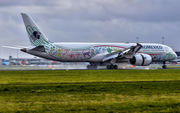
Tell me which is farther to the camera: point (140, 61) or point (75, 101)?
point (140, 61)

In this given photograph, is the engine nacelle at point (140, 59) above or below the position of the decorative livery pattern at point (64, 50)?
below

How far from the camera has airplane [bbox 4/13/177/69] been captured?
4450 cm

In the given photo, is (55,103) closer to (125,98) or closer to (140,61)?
(125,98)

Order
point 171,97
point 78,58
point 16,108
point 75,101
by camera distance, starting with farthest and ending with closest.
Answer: point 78,58 < point 171,97 < point 75,101 < point 16,108

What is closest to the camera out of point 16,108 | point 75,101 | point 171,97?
point 16,108

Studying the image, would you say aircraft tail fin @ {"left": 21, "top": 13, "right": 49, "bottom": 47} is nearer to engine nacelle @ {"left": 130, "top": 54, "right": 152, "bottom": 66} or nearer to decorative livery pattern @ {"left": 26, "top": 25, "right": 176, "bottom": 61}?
decorative livery pattern @ {"left": 26, "top": 25, "right": 176, "bottom": 61}

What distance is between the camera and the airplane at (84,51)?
44.5 m

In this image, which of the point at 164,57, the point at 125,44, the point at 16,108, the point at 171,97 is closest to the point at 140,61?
the point at 125,44

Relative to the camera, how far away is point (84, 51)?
46344mm

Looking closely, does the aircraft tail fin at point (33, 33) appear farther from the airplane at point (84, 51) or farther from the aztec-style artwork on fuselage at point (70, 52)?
the aztec-style artwork on fuselage at point (70, 52)

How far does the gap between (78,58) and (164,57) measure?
52.1 feet

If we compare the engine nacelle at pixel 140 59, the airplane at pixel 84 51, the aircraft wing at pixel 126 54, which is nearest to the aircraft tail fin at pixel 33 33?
the airplane at pixel 84 51

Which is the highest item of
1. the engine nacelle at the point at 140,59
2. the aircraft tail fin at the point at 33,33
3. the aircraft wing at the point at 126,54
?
the aircraft tail fin at the point at 33,33

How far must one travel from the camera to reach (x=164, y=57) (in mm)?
53000
